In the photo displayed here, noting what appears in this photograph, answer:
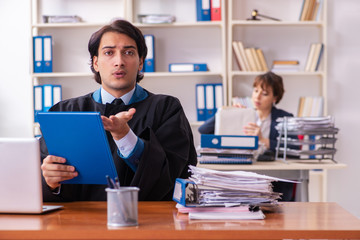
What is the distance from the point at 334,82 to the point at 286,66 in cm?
53

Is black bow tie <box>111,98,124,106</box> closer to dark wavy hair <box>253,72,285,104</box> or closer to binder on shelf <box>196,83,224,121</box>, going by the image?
dark wavy hair <box>253,72,285,104</box>

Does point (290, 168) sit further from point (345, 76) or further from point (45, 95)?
point (45, 95)

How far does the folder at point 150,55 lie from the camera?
5074 mm

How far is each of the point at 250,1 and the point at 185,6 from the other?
24.8 inches

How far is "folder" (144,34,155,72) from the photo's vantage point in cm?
507

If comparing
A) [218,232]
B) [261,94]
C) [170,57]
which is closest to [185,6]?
[170,57]

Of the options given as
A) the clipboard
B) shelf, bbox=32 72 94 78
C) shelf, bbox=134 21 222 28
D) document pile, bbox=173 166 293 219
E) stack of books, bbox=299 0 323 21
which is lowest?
document pile, bbox=173 166 293 219

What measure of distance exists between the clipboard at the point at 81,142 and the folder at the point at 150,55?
342 centimetres

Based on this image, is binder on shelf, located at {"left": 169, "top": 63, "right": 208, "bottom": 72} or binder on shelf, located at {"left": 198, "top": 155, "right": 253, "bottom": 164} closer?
binder on shelf, located at {"left": 198, "top": 155, "right": 253, "bottom": 164}

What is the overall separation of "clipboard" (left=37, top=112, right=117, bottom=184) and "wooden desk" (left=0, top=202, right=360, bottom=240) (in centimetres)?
13

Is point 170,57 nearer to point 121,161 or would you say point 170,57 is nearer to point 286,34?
point 286,34

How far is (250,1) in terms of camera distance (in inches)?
208

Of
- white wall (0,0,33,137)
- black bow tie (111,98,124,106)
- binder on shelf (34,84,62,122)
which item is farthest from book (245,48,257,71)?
black bow tie (111,98,124,106)

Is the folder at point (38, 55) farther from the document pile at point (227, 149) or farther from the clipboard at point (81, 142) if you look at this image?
the clipboard at point (81, 142)
